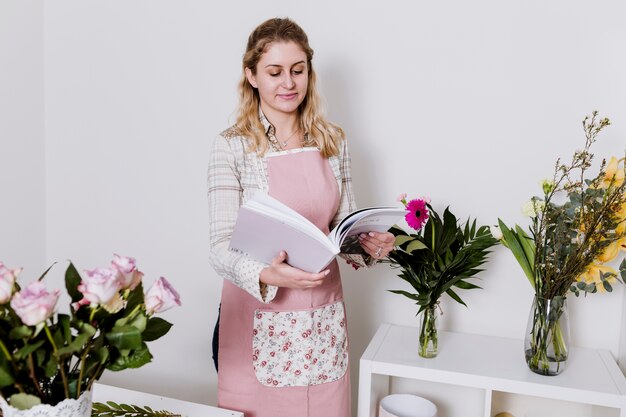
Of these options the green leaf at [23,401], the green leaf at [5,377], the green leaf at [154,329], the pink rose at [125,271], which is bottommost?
the green leaf at [23,401]

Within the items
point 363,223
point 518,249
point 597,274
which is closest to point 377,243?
point 363,223

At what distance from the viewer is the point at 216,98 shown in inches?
89.7

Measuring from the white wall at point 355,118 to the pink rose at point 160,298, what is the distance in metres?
1.25

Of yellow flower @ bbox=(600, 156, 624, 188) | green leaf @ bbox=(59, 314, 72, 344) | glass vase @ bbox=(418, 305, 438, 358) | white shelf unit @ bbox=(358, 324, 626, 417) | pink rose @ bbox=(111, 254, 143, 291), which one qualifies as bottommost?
white shelf unit @ bbox=(358, 324, 626, 417)

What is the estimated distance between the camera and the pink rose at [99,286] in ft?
2.93

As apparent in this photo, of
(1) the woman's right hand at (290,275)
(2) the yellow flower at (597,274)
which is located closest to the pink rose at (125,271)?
(1) the woman's right hand at (290,275)

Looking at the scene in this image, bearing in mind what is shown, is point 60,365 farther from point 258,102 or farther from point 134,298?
point 258,102

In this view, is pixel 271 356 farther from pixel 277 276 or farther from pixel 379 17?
pixel 379 17

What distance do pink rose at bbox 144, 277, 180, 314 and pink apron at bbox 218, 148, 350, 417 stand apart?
0.67m

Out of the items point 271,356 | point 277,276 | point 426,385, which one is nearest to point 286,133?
point 277,276

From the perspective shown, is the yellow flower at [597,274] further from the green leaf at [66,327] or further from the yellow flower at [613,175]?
the green leaf at [66,327]

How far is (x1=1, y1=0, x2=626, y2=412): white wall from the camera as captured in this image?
193cm

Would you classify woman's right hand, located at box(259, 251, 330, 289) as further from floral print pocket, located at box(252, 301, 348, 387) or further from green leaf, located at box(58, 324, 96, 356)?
green leaf, located at box(58, 324, 96, 356)

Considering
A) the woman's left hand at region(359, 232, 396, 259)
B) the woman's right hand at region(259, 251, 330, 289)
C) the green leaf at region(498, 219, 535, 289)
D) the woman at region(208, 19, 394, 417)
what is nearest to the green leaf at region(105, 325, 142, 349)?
the woman's right hand at region(259, 251, 330, 289)
